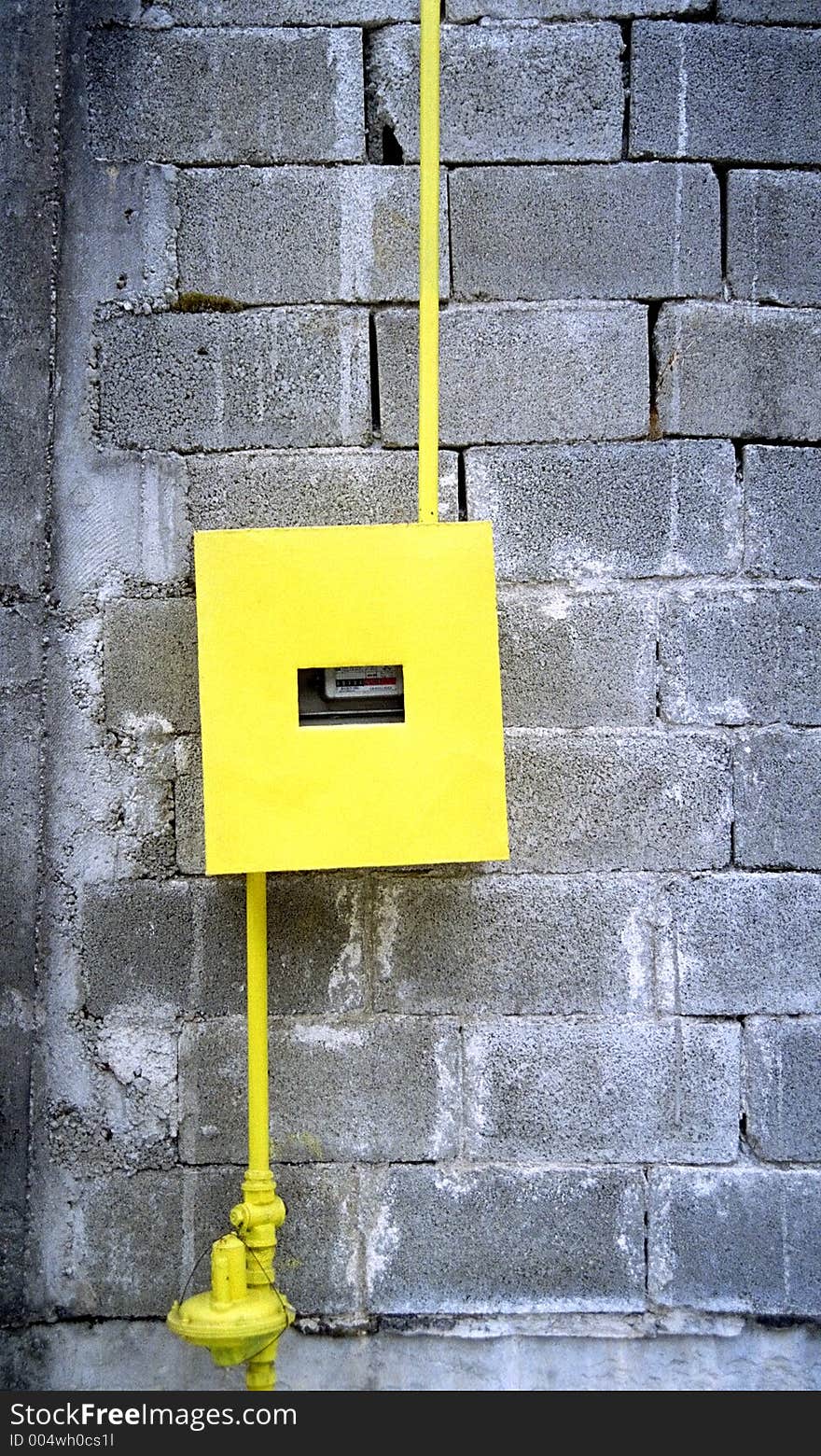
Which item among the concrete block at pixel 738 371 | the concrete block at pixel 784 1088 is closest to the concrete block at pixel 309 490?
the concrete block at pixel 738 371

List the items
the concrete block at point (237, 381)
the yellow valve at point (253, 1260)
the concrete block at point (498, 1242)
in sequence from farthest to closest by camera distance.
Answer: the concrete block at point (237, 381) < the concrete block at point (498, 1242) < the yellow valve at point (253, 1260)

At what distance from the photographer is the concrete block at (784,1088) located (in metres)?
2.51

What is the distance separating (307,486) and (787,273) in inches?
41.3

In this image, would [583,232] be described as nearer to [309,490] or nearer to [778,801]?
[309,490]

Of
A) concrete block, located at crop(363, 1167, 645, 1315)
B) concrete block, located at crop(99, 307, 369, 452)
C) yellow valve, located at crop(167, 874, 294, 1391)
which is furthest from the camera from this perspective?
concrete block, located at crop(99, 307, 369, 452)

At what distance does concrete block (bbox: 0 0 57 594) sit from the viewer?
256 cm

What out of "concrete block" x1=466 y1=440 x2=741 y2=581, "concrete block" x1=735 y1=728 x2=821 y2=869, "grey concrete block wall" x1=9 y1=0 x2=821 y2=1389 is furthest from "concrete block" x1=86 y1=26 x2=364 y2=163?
"concrete block" x1=735 y1=728 x2=821 y2=869

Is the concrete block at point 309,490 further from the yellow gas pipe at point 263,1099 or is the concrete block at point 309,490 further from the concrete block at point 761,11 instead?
the concrete block at point 761,11

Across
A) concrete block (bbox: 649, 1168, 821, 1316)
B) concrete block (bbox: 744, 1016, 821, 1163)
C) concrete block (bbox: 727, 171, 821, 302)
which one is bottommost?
concrete block (bbox: 649, 1168, 821, 1316)

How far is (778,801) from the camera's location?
256 cm

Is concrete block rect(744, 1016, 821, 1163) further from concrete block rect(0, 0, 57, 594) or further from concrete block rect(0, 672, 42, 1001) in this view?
concrete block rect(0, 0, 57, 594)

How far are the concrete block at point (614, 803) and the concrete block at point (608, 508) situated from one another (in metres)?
0.34

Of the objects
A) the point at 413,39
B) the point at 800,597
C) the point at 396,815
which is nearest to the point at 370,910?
the point at 396,815

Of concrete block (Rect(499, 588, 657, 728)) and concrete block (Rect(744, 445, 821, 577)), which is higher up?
concrete block (Rect(744, 445, 821, 577))
